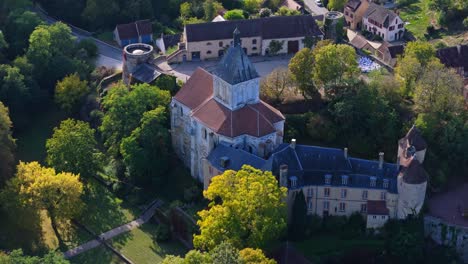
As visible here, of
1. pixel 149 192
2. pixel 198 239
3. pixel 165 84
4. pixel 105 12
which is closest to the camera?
pixel 198 239

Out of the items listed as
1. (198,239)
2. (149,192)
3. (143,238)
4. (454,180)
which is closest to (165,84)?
(149,192)

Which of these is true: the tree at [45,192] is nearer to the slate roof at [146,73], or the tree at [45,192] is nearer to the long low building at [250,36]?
the slate roof at [146,73]

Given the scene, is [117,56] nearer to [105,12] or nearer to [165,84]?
[105,12]

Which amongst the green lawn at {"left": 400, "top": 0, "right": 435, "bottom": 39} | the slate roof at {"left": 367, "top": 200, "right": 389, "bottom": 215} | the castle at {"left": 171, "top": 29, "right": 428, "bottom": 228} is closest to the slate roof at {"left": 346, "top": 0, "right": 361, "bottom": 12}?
the green lawn at {"left": 400, "top": 0, "right": 435, "bottom": 39}

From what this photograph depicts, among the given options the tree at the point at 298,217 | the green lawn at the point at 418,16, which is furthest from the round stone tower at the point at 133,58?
the green lawn at the point at 418,16

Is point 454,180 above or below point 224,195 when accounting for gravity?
below

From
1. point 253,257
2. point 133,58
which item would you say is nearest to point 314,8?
point 133,58
